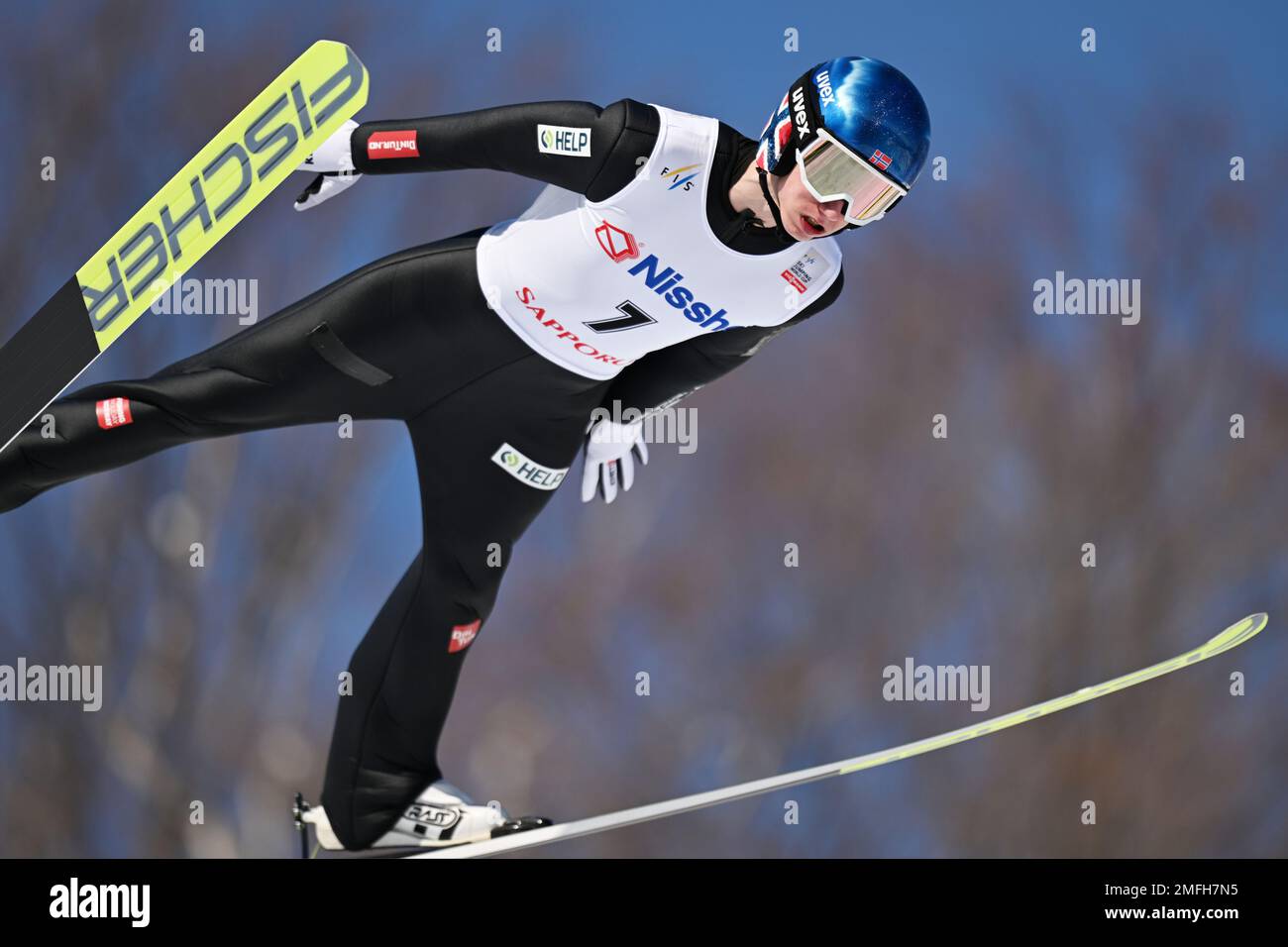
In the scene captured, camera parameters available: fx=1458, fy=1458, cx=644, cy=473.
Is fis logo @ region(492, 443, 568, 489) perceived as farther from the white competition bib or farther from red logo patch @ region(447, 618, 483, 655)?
red logo patch @ region(447, 618, 483, 655)

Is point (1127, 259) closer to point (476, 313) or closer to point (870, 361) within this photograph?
point (870, 361)

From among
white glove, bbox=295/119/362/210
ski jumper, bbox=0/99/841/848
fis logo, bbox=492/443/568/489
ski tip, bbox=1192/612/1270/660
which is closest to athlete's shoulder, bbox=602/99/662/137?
ski jumper, bbox=0/99/841/848

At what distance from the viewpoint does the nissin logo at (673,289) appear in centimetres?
261

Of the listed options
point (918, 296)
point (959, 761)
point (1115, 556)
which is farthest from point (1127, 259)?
point (959, 761)

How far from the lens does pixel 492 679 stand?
20.6ft

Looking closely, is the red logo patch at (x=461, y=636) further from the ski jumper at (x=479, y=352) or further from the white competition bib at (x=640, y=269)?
the white competition bib at (x=640, y=269)

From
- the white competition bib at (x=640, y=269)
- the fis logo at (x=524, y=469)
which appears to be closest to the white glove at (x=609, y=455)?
the fis logo at (x=524, y=469)

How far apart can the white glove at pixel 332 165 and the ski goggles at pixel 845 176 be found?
0.81m

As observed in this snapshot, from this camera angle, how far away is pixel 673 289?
2639 millimetres

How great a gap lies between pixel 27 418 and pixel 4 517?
3.83 m

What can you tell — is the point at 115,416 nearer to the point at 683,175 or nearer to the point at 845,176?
the point at 683,175

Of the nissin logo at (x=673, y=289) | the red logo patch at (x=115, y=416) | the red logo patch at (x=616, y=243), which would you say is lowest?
the red logo patch at (x=115, y=416)

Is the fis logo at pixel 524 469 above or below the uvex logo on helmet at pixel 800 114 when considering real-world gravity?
below

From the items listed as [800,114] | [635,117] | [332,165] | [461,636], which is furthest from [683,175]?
[461,636]
